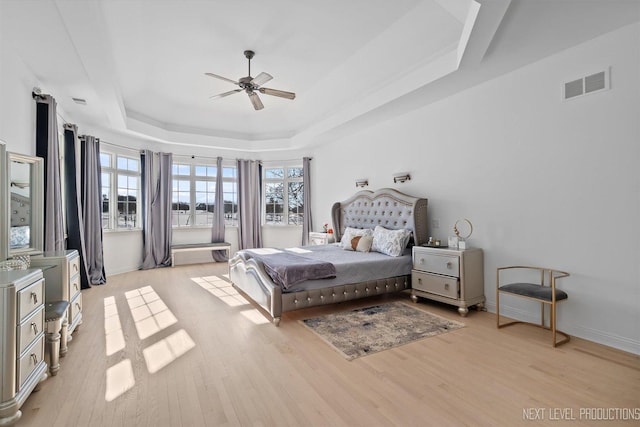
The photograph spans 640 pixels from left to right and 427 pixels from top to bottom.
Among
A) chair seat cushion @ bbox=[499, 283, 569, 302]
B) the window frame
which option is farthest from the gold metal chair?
the window frame

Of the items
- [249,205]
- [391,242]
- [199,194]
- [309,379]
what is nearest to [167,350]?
[309,379]

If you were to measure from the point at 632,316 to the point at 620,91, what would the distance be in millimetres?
1927

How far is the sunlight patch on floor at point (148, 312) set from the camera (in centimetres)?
329

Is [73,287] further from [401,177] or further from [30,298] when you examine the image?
[401,177]

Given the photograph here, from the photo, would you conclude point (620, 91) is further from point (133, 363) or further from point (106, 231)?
point (106, 231)

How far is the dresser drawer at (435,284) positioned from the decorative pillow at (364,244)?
82 cm

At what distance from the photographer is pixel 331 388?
2.16 meters

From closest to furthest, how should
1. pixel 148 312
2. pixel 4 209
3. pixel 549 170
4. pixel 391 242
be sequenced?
pixel 4 209, pixel 549 170, pixel 148 312, pixel 391 242

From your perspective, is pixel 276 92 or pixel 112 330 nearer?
pixel 112 330

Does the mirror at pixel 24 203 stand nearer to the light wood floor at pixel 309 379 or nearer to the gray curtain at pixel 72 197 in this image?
the light wood floor at pixel 309 379

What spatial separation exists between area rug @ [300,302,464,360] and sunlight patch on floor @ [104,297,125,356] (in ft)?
5.81

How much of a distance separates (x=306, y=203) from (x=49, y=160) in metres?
4.72

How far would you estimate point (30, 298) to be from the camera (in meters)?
2.05

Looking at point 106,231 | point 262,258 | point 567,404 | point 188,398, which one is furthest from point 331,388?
point 106,231
